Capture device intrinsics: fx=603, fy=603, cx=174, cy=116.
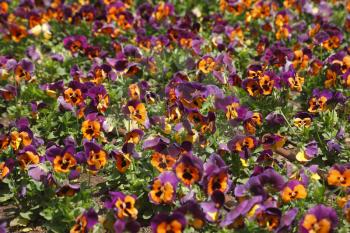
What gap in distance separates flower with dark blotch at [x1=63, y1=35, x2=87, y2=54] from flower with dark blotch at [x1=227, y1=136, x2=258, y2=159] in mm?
2712

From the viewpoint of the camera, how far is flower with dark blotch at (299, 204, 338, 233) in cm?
392

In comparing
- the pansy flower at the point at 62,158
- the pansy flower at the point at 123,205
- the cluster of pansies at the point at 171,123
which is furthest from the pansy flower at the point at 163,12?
the pansy flower at the point at 123,205

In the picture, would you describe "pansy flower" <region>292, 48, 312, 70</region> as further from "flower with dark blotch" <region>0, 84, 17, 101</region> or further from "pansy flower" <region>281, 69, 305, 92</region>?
"flower with dark blotch" <region>0, 84, 17, 101</region>

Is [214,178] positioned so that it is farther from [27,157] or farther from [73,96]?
[73,96]

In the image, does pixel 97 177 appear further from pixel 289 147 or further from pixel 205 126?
pixel 289 147

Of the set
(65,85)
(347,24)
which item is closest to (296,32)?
(347,24)

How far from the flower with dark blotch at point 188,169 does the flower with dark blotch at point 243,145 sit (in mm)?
693

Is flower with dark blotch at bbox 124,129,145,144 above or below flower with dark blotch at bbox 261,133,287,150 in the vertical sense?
above

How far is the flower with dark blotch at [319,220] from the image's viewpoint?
3918 mm

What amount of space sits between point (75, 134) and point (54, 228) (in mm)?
1327

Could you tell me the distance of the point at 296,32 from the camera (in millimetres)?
7848

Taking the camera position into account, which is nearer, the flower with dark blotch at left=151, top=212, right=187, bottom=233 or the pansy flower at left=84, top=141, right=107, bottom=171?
the flower with dark blotch at left=151, top=212, right=187, bottom=233

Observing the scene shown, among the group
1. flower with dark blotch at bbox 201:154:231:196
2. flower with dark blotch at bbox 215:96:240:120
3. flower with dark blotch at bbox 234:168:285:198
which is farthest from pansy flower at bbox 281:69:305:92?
flower with dark blotch at bbox 201:154:231:196

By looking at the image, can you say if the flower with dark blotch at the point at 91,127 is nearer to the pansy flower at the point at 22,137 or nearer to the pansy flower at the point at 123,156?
the pansy flower at the point at 123,156
